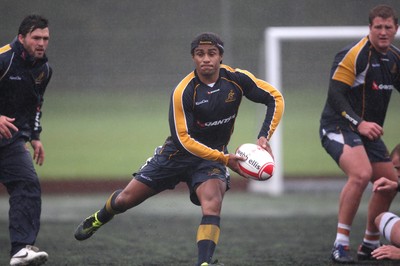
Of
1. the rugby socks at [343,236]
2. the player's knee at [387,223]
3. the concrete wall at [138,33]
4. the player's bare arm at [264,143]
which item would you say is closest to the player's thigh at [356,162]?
the rugby socks at [343,236]

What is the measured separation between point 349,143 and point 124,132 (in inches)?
533

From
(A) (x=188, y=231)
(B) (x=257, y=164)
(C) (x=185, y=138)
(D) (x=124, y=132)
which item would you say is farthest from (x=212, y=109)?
(D) (x=124, y=132)

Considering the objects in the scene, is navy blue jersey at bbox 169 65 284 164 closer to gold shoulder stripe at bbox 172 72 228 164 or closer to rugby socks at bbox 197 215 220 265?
gold shoulder stripe at bbox 172 72 228 164

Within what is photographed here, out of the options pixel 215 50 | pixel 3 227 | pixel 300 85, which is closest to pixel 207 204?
pixel 215 50

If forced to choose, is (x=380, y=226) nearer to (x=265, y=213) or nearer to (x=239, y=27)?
(x=265, y=213)

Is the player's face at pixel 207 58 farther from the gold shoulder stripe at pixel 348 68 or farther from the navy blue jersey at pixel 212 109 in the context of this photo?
the gold shoulder stripe at pixel 348 68

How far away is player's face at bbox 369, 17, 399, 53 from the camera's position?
7039 mm

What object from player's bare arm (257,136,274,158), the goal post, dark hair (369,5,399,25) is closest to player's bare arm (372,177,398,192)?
player's bare arm (257,136,274,158)

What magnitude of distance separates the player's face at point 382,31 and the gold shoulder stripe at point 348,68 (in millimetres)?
164

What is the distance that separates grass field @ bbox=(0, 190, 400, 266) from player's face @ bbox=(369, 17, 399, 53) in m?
1.77

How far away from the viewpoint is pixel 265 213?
10.7 metres

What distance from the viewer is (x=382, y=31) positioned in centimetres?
704

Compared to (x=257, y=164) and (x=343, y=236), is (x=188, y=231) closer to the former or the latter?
(x=343, y=236)

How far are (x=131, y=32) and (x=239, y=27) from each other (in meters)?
2.22
